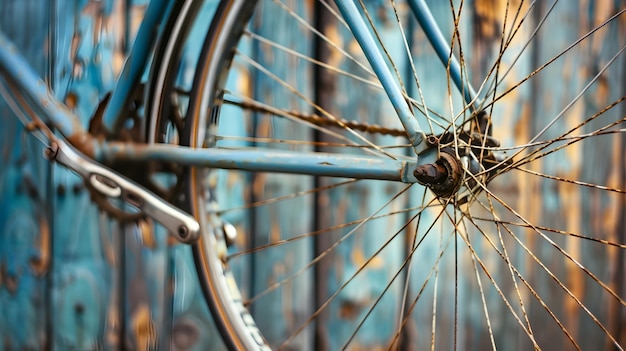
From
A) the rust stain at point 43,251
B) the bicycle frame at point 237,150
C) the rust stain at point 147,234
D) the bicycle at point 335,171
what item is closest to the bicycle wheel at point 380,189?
the bicycle at point 335,171

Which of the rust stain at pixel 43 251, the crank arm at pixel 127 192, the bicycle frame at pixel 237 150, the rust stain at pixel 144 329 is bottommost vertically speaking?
the rust stain at pixel 144 329

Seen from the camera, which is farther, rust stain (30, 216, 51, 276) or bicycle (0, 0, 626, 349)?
rust stain (30, 216, 51, 276)

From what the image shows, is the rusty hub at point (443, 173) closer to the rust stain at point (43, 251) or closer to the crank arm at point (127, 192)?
the crank arm at point (127, 192)

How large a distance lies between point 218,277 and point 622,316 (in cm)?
105

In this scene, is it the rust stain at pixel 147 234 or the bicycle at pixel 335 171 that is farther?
the rust stain at pixel 147 234

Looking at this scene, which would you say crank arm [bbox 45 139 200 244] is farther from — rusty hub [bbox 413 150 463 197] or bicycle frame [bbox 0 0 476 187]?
rusty hub [bbox 413 150 463 197]

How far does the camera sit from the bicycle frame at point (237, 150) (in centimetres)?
76

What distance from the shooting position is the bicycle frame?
762mm

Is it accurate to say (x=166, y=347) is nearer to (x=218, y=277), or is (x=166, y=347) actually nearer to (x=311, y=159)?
(x=218, y=277)

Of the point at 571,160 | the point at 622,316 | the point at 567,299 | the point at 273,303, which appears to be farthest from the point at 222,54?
the point at 622,316

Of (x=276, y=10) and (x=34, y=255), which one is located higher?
(x=276, y=10)

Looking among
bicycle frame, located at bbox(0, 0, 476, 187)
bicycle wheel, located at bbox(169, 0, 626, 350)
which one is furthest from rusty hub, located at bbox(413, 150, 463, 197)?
bicycle wheel, located at bbox(169, 0, 626, 350)

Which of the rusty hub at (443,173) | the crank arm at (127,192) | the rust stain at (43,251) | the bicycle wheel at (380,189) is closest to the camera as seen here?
the rusty hub at (443,173)

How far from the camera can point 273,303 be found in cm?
133
